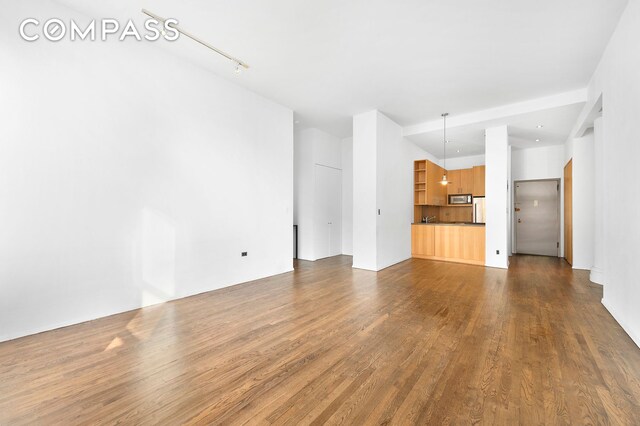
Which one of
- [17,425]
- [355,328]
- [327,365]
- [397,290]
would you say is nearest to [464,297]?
[397,290]

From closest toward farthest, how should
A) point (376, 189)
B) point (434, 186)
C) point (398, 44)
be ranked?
point (398, 44) → point (376, 189) → point (434, 186)

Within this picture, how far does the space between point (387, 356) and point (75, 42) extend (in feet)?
14.3

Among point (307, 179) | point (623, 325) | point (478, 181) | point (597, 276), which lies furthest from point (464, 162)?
point (623, 325)

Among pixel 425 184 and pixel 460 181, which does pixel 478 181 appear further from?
pixel 425 184

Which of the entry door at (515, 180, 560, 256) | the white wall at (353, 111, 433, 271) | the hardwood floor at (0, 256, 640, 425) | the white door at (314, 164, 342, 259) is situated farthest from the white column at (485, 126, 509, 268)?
the white door at (314, 164, 342, 259)

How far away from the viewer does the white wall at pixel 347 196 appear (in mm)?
7555

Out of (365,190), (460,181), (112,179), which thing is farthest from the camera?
(460,181)

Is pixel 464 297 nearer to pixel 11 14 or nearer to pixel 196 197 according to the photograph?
pixel 196 197

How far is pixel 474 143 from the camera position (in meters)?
7.13

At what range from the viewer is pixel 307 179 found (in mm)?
6887

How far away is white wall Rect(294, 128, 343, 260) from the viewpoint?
679 cm

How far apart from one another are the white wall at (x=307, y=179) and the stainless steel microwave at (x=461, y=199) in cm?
393

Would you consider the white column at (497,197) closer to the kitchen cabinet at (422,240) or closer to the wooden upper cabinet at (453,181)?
the kitchen cabinet at (422,240)

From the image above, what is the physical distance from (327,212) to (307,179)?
1.02m
